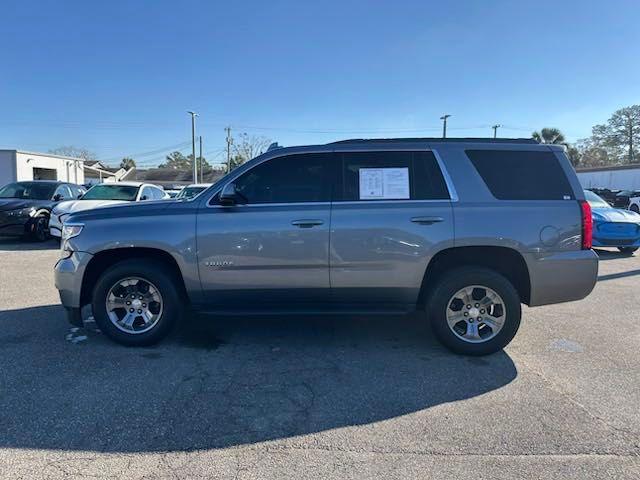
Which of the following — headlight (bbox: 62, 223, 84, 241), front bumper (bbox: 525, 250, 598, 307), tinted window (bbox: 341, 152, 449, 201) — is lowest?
front bumper (bbox: 525, 250, 598, 307)

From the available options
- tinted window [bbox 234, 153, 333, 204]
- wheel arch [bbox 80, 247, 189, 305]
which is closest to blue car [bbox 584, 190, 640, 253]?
tinted window [bbox 234, 153, 333, 204]

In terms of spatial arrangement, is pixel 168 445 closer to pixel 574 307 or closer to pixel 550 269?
pixel 550 269

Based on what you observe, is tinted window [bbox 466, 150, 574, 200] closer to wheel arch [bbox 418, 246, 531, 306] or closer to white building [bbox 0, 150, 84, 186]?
wheel arch [bbox 418, 246, 531, 306]

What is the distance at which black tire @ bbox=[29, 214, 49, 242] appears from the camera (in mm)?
11969

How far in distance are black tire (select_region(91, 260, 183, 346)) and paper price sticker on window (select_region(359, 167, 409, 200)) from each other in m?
2.07

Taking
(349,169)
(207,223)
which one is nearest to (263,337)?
(207,223)

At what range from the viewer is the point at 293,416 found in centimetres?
324

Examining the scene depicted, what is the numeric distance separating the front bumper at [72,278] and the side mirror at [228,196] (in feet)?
4.62

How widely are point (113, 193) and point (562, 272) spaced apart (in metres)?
11.3

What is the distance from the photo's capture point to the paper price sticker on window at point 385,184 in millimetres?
4320

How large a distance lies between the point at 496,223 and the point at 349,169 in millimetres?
1480

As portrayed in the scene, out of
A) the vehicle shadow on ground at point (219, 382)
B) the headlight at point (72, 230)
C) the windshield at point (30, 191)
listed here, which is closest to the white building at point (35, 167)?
the windshield at point (30, 191)

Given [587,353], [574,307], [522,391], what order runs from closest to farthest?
[522,391]
[587,353]
[574,307]

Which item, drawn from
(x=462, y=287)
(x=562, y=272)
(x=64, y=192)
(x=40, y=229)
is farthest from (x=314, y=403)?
(x=64, y=192)
